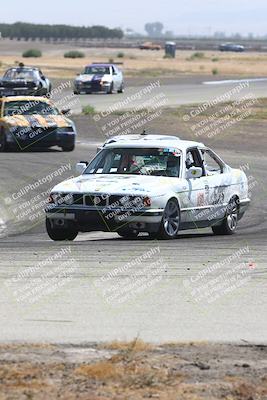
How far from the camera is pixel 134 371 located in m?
6.91

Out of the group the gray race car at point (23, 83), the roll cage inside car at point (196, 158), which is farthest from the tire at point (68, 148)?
the gray race car at point (23, 83)

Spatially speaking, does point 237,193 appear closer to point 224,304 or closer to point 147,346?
point 224,304

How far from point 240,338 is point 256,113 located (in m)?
32.7

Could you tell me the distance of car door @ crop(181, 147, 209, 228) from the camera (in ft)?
49.4

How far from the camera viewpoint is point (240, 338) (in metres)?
8.09

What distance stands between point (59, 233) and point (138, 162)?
1.65 m

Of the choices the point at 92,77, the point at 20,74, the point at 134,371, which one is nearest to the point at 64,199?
the point at 134,371

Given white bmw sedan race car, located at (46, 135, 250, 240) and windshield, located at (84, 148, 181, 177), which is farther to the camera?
windshield, located at (84, 148, 181, 177)

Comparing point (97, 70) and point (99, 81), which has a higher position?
point (97, 70)

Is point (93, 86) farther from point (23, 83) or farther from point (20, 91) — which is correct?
point (20, 91)

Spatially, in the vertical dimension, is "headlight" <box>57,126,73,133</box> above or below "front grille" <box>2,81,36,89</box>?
above

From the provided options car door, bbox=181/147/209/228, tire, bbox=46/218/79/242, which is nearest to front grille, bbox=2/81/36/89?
car door, bbox=181/147/209/228

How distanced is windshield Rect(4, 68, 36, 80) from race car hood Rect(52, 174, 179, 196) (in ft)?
105

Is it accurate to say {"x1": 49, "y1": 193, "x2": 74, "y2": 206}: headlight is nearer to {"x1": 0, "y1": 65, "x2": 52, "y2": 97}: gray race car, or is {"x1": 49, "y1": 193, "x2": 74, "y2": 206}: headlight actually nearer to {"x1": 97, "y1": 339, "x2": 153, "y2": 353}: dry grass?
{"x1": 97, "y1": 339, "x2": 153, "y2": 353}: dry grass
